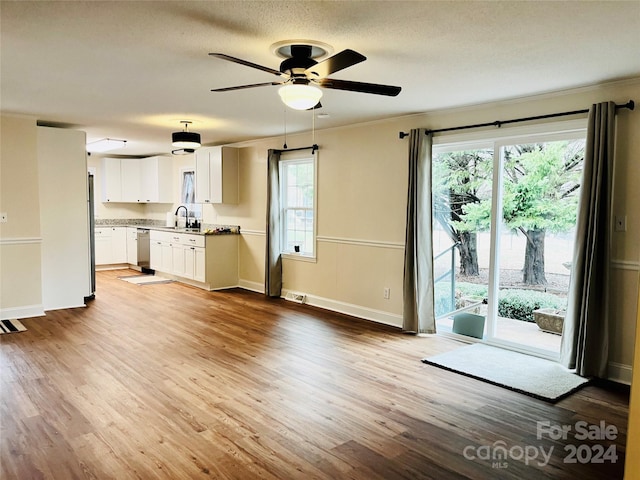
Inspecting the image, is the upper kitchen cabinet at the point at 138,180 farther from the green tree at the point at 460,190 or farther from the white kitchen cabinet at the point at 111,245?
the green tree at the point at 460,190

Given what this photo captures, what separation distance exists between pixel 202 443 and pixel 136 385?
111cm

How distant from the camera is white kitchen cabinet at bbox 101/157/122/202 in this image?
956 cm

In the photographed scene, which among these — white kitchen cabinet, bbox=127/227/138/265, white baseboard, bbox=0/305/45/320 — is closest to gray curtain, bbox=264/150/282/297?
white baseboard, bbox=0/305/45/320

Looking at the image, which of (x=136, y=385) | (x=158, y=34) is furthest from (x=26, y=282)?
(x=158, y=34)

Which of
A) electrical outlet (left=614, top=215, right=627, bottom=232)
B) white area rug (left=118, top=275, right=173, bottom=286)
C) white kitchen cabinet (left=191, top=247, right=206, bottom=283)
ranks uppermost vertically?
electrical outlet (left=614, top=215, right=627, bottom=232)

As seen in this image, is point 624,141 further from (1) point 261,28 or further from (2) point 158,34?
(2) point 158,34

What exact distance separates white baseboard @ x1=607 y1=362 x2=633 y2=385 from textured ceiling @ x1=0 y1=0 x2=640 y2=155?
230 centimetres

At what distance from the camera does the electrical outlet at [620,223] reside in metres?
3.64

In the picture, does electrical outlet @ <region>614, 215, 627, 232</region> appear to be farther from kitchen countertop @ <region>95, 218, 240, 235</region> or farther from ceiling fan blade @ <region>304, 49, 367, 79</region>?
kitchen countertop @ <region>95, 218, 240, 235</region>

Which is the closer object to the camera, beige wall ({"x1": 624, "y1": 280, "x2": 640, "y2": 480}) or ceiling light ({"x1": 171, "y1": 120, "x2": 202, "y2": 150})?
beige wall ({"x1": 624, "y1": 280, "x2": 640, "y2": 480})

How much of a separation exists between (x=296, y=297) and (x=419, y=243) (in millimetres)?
2409

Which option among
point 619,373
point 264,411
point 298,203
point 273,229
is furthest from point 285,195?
point 619,373

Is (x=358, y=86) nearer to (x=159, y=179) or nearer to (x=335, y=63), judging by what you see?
(x=335, y=63)

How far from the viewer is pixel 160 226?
9844 mm
